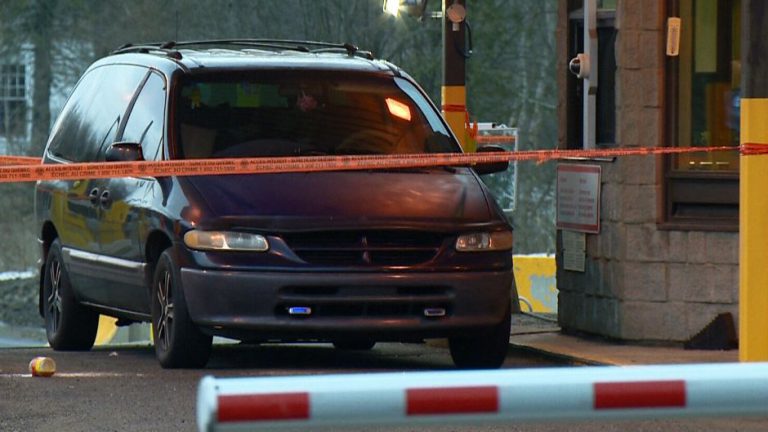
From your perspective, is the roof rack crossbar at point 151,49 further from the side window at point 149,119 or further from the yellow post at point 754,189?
the yellow post at point 754,189

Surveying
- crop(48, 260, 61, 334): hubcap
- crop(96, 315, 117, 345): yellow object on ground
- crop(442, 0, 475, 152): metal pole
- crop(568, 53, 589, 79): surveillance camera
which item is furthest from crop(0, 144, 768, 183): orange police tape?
crop(96, 315, 117, 345): yellow object on ground

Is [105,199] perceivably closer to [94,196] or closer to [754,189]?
[94,196]

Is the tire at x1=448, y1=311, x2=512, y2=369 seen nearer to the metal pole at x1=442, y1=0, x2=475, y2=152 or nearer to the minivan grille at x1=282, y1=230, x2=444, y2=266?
the minivan grille at x1=282, y1=230, x2=444, y2=266

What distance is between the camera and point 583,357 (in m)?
11.4

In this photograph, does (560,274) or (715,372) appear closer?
(715,372)

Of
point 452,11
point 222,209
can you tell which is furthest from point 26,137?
point 222,209

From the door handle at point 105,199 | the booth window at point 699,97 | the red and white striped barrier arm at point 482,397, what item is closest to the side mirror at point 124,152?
the door handle at point 105,199

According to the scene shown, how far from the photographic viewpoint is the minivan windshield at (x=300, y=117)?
11.2 m

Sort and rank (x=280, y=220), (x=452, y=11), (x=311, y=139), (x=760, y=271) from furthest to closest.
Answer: (x=452, y=11), (x=311, y=139), (x=280, y=220), (x=760, y=271)

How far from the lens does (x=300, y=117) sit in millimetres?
11367

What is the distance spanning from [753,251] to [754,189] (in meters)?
0.29

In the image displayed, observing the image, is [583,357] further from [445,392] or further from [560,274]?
[445,392]

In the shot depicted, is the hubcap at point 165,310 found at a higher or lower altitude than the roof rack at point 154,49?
lower

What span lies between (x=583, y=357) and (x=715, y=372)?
6980mm
